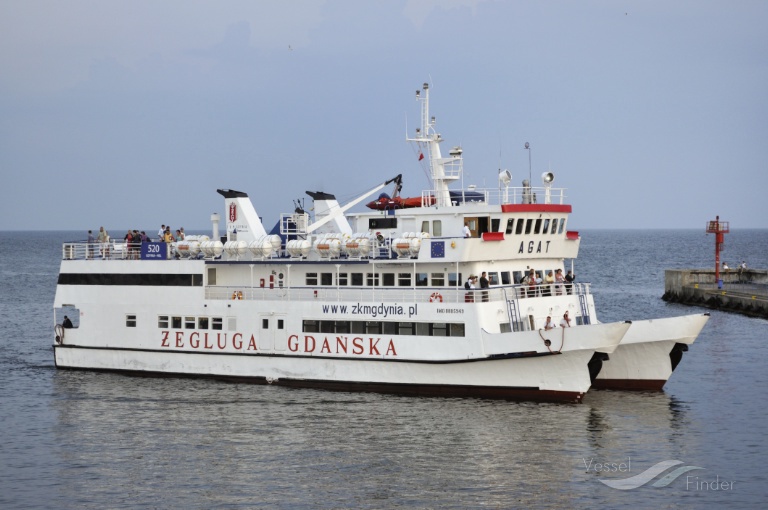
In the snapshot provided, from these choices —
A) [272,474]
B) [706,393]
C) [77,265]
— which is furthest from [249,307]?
[706,393]

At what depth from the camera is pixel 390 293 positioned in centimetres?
3161

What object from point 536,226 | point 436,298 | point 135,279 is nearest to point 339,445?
point 436,298

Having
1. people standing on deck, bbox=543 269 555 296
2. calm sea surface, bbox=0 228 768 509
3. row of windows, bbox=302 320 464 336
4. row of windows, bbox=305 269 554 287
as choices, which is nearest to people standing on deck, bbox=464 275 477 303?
row of windows, bbox=305 269 554 287

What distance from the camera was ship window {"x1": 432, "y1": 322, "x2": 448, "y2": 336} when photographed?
1183 inches

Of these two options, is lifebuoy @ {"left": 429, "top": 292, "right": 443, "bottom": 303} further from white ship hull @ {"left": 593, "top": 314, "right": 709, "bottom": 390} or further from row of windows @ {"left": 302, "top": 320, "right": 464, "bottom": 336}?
white ship hull @ {"left": 593, "top": 314, "right": 709, "bottom": 390}

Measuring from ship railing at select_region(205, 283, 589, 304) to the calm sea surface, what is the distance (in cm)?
303

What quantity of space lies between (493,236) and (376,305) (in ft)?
13.7

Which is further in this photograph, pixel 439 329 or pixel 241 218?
pixel 241 218

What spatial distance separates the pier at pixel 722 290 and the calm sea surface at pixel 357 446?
949 inches

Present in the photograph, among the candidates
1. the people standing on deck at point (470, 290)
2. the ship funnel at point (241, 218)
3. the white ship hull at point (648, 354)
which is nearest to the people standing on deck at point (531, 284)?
the people standing on deck at point (470, 290)

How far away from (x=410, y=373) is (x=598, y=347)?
570cm

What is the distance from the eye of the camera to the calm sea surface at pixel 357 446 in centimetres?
2234

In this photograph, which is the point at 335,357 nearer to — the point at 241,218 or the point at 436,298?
the point at 436,298

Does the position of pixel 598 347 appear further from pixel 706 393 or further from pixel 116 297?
pixel 116 297
